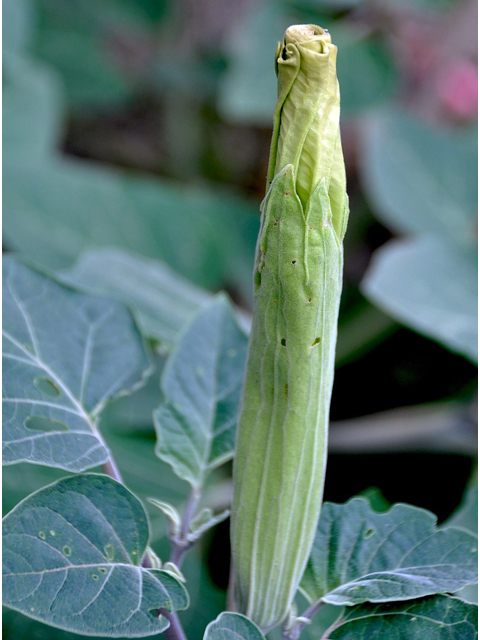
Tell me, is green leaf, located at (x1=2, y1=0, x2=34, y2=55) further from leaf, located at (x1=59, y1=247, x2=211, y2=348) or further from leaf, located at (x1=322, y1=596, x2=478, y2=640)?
leaf, located at (x1=322, y1=596, x2=478, y2=640)

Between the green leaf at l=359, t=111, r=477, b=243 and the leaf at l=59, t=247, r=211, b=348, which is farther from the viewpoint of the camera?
the green leaf at l=359, t=111, r=477, b=243

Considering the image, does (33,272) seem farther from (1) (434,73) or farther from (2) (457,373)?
(1) (434,73)

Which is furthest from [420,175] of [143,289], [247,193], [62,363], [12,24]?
[62,363]

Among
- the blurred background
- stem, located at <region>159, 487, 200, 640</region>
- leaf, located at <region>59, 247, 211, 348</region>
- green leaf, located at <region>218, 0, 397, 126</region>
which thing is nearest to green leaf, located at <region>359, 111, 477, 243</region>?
the blurred background

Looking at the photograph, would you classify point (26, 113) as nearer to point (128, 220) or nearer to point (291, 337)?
point (128, 220)

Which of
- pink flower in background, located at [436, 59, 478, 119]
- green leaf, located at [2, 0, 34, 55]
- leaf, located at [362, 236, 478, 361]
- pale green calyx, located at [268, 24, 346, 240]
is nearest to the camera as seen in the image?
pale green calyx, located at [268, 24, 346, 240]

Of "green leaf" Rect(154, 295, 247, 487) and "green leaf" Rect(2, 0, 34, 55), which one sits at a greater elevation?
"green leaf" Rect(2, 0, 34, 55)

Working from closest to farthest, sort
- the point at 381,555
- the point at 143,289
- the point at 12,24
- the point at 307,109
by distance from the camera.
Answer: the point at 307,109 → the point at 381,555 → the point at 143,289 → the point at 12,24
